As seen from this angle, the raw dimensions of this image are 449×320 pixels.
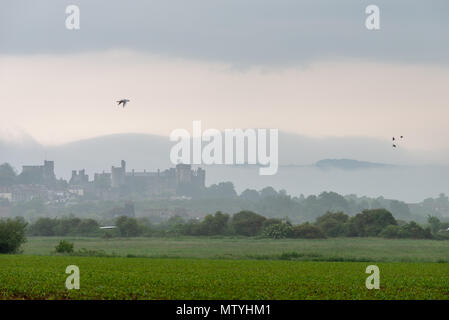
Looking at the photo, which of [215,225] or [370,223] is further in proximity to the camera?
[215,225]

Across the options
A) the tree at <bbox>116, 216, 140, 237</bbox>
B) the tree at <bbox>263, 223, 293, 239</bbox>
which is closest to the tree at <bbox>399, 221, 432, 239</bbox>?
the tree at <bbox>263, 223, 293, 239</bbox>

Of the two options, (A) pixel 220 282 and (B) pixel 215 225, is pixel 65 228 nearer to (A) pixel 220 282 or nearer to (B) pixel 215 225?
(B) pixel 215 225

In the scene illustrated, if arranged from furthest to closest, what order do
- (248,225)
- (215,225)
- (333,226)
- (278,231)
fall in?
(215,225)
(248,225)
(333,226)
(278,231)

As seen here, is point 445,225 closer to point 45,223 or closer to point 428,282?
point 45,223

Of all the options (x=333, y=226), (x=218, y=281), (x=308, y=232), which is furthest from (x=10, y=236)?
(x=333, y=226)
